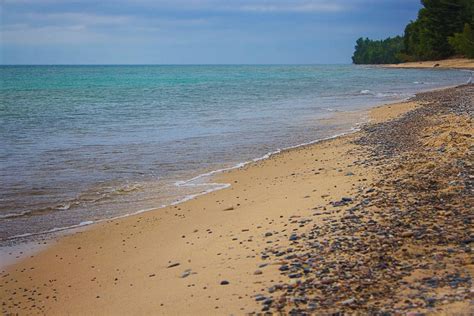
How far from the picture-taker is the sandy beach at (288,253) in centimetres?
476

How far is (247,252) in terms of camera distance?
6.36m

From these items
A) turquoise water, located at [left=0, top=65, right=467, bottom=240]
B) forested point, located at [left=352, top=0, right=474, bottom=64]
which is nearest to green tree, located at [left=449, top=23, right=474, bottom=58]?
forested point, located at [left=352, top=0, right=474, bottom=64]

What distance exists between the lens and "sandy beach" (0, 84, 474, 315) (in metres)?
4.76

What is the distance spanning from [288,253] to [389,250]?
1.14 meters

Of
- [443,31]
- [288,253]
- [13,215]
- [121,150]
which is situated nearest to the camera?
[288,253]

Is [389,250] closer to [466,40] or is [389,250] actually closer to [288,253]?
[288,253]

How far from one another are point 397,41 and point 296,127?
16091 centimetres

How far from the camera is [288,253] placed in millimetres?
5914

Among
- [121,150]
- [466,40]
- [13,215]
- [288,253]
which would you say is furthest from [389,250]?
[466,40]

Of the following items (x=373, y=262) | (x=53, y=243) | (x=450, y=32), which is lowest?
(x=53, y=243)

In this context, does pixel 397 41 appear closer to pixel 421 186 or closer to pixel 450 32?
pixel 450 32

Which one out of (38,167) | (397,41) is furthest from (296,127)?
(397,41)

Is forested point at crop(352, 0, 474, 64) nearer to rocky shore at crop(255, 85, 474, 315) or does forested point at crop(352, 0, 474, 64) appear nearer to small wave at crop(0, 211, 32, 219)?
rocky shore at crop(255, 85, 474, 315)

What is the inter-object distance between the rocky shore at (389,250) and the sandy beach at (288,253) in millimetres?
17
